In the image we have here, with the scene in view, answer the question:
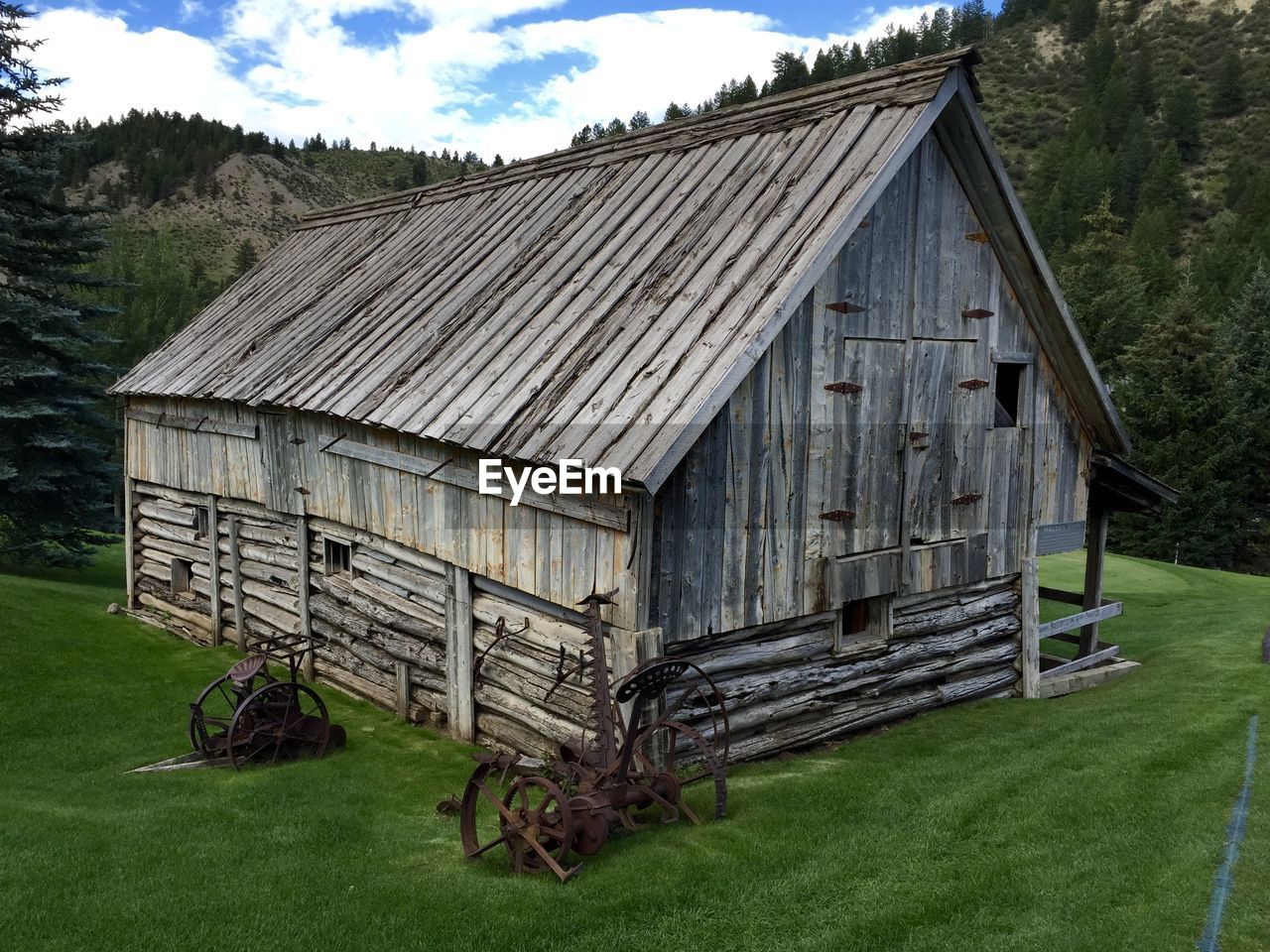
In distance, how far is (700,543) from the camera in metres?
9.23

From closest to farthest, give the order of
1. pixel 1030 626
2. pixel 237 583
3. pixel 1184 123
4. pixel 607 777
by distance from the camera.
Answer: pixel 607 777 → pixel 1030 626 → pixel 237 583 → pixel 1184 123

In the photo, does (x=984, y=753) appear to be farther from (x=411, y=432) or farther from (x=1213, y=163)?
(x=1213, y=163)

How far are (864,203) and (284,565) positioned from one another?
10.4m

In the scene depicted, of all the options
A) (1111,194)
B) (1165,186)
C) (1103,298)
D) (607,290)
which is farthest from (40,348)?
(1165,186)

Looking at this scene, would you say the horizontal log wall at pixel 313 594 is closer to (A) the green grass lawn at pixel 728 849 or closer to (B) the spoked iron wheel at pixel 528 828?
(A) the green grass lawn at pixel 728 849

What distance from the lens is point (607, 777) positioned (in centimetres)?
787

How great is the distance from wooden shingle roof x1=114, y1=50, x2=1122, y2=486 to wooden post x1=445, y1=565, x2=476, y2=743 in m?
1.93

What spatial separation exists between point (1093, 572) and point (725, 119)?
9081mm

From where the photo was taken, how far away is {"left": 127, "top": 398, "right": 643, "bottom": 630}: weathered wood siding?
30.5 ft

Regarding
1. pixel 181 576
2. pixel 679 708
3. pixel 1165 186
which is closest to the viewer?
pixel 679 708

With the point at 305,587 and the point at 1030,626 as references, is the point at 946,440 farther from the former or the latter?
the point at 305,587

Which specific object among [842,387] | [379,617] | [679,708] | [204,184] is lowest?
[379,617]

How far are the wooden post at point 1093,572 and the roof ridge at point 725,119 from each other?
25.7 feet

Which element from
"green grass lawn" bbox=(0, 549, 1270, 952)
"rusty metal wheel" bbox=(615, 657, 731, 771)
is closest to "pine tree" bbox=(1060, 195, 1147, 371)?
"green grass lawn" bbox=(0, 549, 1270, 952)
